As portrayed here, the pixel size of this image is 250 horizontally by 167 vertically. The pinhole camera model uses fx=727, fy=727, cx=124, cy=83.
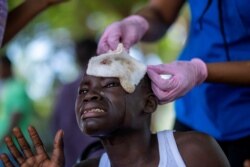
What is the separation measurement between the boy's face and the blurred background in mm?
4594

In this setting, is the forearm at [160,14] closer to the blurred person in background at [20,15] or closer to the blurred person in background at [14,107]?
the blurred person in background at [20,15]

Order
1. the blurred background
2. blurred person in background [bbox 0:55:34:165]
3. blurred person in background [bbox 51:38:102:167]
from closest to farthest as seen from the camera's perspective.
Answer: blurred person in background [bbox 51:38:102:167] < blurred person in background [bbox 0:55:34:165] < the blurred background

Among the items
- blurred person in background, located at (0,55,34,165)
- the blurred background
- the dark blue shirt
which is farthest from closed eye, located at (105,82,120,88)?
the blurred background

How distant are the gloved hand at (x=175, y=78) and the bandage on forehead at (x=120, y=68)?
0.06 metres

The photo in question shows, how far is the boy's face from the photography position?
84.2 inches

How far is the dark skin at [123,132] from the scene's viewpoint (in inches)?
84.7

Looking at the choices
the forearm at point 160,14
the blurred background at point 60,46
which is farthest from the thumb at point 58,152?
the blurred background at point 60,46

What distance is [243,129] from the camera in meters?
2.52

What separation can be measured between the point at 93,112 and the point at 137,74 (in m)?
0.20

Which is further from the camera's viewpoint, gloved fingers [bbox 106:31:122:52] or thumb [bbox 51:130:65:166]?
gloved fingers [bbox 106:31:122:52]

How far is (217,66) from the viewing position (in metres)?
2.42

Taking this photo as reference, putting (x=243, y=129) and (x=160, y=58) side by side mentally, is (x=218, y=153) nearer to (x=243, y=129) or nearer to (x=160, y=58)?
(x=243, y=129)

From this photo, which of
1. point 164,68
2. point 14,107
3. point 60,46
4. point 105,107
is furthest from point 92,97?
point 60,46

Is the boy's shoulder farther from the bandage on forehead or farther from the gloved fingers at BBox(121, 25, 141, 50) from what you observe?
the gloved fingers at BBox(121, 25, 141, 50)
